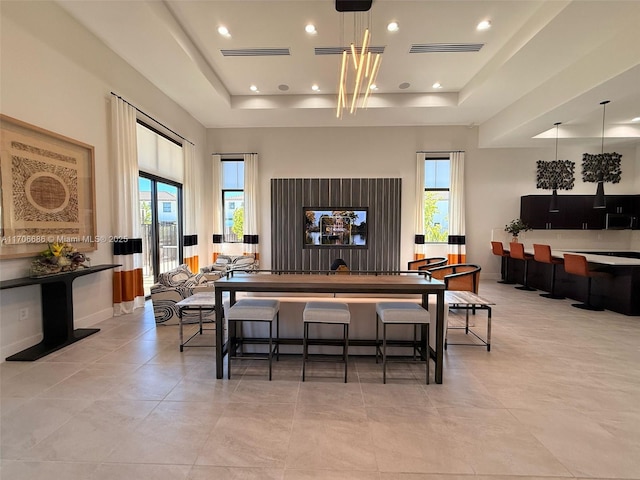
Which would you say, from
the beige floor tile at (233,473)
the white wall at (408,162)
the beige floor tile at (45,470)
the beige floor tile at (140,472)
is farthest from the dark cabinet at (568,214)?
the beige floor tile at (45,470)

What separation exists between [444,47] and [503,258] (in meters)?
5.43

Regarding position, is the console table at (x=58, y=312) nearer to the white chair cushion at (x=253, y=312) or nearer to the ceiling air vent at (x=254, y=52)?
the white chair cushion at (x=253, y=312)

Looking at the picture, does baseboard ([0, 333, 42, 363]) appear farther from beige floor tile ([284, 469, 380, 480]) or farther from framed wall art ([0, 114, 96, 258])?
beige floor tile ([284, 469, 380, 480])

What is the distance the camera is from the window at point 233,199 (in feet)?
25.2

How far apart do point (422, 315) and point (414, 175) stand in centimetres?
571

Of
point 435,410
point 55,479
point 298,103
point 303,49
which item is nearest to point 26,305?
point 55,479

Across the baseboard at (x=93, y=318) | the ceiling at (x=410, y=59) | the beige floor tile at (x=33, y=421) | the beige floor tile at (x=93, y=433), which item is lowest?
the beige floor tile at (x=93, y=433)

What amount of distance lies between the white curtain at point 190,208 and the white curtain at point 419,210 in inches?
220

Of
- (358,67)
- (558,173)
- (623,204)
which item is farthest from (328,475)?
(623,204)

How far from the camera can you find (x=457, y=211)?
7348 millimetres

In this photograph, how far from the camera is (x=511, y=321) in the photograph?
4230 millimetres

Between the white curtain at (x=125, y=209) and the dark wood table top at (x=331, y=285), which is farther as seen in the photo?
the white curtain at (x=125, y=209)

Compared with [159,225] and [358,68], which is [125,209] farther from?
[358,68]

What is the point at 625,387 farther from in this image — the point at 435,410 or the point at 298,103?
the point at 298,103
